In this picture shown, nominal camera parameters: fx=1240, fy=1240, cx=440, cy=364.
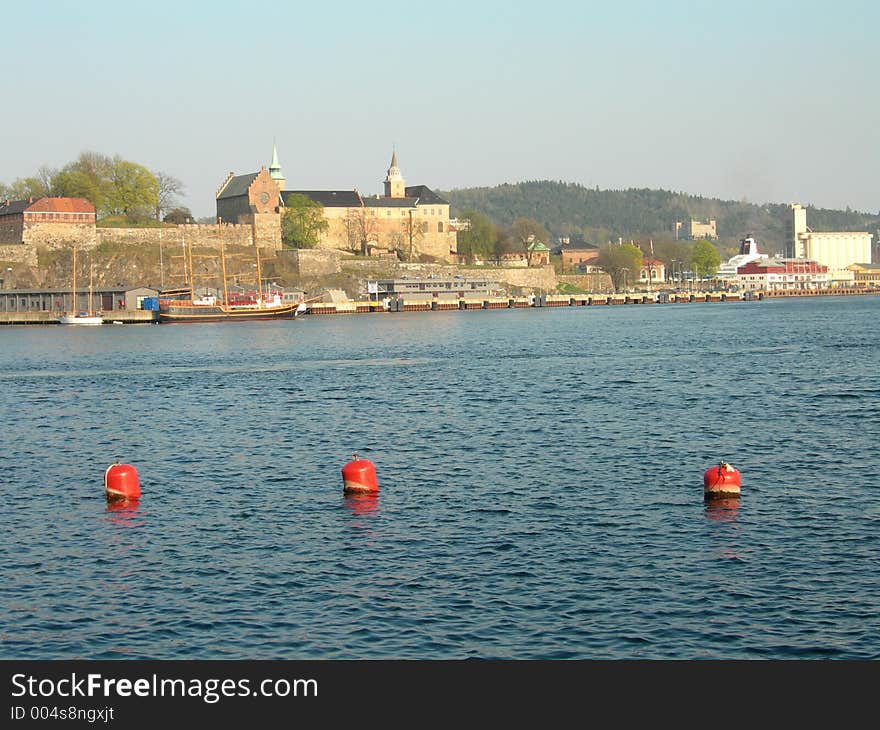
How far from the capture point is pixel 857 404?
130 feet

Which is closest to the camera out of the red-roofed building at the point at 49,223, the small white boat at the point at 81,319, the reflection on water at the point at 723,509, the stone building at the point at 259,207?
the reflection on water at the point at 723,509

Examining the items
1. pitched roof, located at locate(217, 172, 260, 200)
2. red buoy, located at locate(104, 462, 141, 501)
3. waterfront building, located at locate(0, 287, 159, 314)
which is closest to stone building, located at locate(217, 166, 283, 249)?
pitched roof, located at locate(217, 172, 260, 200)

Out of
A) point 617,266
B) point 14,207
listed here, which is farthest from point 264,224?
point 617,266

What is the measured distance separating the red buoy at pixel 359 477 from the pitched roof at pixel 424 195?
148 metres

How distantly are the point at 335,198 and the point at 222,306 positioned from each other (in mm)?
47134

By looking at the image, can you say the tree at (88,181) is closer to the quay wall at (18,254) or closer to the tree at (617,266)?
A: the quay wall at (18,254)

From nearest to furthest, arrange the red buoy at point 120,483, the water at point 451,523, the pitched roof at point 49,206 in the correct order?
A: the water at point 451,523 → the red buoy at point 120,483 → the pitched roof at point 49,206

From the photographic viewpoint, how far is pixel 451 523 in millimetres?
22984

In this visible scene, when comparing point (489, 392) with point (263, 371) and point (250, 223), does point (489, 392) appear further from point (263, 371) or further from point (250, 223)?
point (250, 223)

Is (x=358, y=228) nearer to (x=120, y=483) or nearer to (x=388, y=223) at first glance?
(x=388, y=223)

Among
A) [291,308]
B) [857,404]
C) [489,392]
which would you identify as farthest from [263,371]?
[291,308]

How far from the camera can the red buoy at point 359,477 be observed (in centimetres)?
2566

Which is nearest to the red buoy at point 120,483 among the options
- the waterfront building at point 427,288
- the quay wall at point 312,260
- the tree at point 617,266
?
the waterfront building at point 427,288
